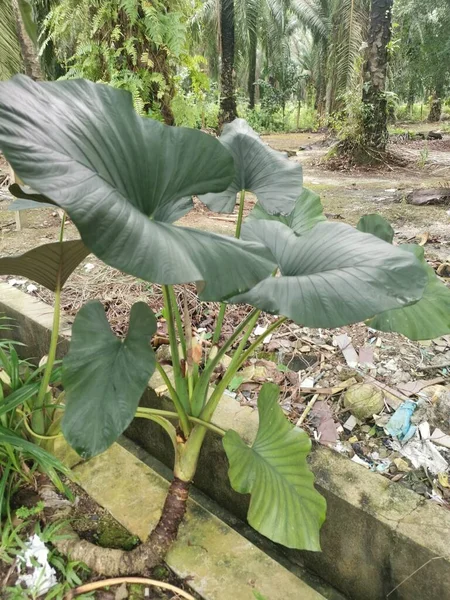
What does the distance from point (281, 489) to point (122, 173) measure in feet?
2.28

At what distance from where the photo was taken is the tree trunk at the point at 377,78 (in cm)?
579

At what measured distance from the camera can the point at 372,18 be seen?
588 cm

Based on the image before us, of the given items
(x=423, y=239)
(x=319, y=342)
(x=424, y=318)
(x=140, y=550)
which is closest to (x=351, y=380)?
(x=319, y=342)

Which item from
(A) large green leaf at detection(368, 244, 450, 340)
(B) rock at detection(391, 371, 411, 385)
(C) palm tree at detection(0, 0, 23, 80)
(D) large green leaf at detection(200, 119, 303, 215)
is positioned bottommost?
(B) rock at detection(391, 371, 411, 385)

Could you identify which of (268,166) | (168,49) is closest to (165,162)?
(268,166)

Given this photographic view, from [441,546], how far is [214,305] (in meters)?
1.44

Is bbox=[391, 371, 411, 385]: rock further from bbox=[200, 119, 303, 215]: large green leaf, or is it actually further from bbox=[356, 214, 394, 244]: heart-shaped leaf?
bbox=[200, 119, 303, 215]: large green leaf

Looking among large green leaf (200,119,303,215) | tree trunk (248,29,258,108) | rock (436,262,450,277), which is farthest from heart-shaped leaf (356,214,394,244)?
tree trunk (248,29,258,108)

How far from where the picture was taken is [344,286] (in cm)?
76

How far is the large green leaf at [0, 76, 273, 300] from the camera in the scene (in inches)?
25.5

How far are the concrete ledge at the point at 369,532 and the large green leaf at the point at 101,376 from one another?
52 cm

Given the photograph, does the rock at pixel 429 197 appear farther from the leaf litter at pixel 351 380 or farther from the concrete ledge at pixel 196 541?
the concrete ledge at pixel 196 541

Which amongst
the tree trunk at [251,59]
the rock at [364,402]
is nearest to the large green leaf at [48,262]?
the rock at [364,402]

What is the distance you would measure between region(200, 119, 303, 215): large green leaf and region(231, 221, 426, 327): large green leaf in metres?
0.32
